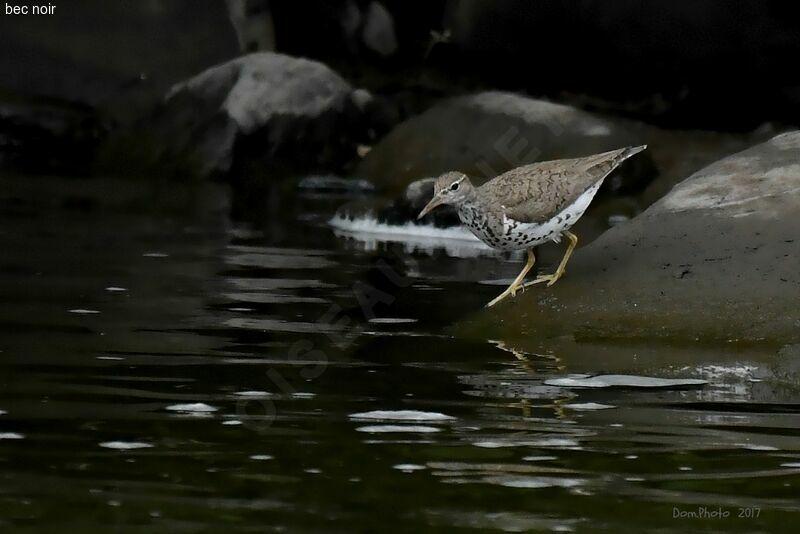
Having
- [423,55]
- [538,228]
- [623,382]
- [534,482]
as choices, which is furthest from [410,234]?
[534,482]

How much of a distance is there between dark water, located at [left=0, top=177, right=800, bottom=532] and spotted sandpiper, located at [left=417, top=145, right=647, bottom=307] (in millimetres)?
616

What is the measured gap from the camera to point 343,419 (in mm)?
6055

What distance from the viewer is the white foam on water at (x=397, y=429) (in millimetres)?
5844

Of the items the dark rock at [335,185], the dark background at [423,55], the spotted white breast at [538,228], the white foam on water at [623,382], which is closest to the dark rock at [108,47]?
the dark background at [423,55]

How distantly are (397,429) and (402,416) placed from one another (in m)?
0.25

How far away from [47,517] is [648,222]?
17.2 feet

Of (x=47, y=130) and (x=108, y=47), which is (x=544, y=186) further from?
(x=108, y=47)

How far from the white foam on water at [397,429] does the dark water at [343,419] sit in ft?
0.06

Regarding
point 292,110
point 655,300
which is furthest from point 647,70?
point 655,300

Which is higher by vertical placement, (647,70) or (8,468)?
(647,70)

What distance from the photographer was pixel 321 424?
595 centimetres

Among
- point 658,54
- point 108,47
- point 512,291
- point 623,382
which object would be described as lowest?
point 623,382

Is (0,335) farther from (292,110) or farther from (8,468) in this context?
(292,110)

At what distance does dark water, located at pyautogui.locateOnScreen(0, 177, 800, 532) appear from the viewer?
187 inches
